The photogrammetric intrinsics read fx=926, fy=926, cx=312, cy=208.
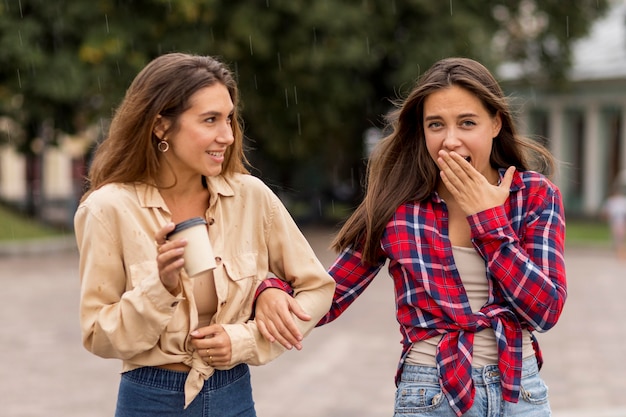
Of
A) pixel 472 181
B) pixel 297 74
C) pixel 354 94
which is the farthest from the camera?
pixel 354 94

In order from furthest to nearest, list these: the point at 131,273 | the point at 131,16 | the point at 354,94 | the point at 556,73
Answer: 1. the point at 556,73
2. the point at 354,94
3. the point at 131,16
4. the point at 131,273

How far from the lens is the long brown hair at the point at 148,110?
265 cm

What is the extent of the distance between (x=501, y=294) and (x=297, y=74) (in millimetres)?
19458

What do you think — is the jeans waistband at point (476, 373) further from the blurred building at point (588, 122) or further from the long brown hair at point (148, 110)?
the blurred building at point (588, 122)

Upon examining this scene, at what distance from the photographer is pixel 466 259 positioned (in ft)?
9.38

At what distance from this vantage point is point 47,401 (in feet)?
23.1

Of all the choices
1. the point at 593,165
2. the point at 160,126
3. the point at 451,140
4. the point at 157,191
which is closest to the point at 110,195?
the point at 157,191

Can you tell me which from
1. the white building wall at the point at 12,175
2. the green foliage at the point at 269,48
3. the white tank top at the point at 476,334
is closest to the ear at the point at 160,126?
the white tank top at the point at 476,334

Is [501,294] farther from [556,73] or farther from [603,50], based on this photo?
[603,50]

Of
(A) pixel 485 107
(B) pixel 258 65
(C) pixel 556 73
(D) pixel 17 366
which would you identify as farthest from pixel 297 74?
(A) pixel 485 107

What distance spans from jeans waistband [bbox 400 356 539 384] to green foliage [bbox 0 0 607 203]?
574 inches

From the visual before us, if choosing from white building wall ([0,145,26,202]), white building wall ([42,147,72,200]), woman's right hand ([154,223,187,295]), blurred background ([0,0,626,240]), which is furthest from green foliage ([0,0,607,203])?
white building wall ([42,147,72,200])

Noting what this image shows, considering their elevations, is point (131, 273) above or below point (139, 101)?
below

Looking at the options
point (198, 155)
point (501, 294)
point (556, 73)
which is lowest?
point (556, 73)
